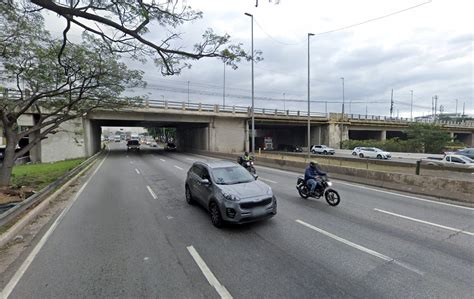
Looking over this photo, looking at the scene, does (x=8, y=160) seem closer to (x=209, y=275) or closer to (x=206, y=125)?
(x=209, y=275)

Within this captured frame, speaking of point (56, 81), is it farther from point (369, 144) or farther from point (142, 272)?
point (369, 144)

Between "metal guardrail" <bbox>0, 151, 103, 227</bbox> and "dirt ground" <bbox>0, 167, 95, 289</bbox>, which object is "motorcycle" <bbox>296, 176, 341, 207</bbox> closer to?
"dirt ground" <bbox>0, 167, 95, 289</bbox>

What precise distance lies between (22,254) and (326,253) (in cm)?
599

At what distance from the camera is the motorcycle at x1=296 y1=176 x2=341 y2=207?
8.55 metres

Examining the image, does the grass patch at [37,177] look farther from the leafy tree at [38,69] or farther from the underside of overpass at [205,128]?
the underside of overpass at [205,128]

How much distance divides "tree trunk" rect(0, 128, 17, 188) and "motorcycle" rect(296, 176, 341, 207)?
13462mm

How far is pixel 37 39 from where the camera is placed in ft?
36.5

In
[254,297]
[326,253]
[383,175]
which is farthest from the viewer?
[383,175]

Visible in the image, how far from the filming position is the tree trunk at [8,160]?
39.0 feet

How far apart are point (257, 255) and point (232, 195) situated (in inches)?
63.1

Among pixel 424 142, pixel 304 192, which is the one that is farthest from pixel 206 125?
pixel 424 142

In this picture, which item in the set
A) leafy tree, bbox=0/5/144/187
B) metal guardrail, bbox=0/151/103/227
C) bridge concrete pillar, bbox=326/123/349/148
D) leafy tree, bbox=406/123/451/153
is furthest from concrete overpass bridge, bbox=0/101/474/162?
leafy tree, bbox=406/123/451/153

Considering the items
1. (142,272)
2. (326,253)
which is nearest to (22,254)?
(142,272)

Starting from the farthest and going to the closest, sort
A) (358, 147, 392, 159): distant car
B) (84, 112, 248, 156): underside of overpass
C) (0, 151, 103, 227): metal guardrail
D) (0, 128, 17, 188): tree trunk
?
(358, 147, 392, 159): distant car → (84, 112, 248, 156): underside of overpass → (0, 128, 17, 188): tree trunk → (0, 151, 103, 227): metal guardrail
